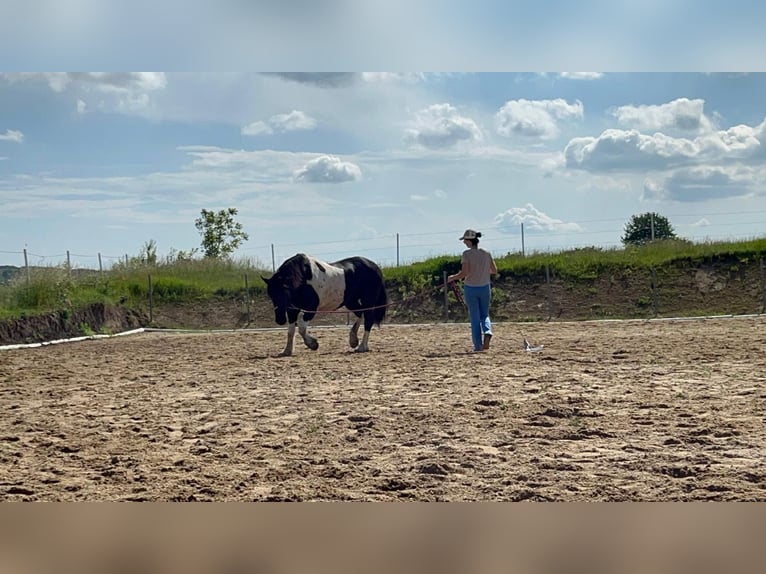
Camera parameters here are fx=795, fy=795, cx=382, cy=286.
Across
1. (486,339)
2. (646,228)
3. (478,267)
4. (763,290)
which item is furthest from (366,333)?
(646,228)

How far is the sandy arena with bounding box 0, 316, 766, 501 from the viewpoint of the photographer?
323cm

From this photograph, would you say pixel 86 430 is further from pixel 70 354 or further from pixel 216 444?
pixel 70 354

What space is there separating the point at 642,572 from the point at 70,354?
11.5m

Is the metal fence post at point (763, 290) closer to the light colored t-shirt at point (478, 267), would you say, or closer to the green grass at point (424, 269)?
the green grass at point (424, 269)

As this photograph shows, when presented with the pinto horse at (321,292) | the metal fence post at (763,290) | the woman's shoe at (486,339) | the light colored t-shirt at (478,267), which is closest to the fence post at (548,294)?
the metal fence post at (763,290)

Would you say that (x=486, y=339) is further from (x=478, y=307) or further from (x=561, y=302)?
(x=561, y=302)

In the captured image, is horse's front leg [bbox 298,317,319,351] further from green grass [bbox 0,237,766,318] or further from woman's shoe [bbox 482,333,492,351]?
green grass [bbox 0,237,766,318]

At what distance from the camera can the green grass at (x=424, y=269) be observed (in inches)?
751

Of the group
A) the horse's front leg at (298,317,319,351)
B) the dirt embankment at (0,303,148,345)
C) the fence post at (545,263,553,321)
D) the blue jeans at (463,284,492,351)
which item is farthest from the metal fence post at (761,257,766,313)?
the dirt embankment at (0,303,148,345)

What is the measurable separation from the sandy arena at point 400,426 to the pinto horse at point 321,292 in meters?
0.60

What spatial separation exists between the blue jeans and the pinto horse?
5.34 feet

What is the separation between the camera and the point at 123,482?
3492 mm

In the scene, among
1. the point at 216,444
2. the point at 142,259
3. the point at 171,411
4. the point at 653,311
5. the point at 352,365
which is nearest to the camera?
the point at 216,444

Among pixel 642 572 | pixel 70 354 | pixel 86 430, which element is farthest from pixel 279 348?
pixel 642 572
